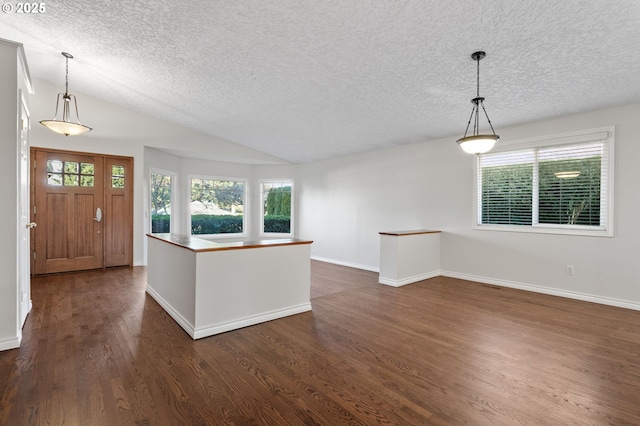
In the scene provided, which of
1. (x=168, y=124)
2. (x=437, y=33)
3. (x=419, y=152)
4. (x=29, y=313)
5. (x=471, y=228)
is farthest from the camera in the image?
(x=168, y=124)

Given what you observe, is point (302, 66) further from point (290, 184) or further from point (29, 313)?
point (290, 184)

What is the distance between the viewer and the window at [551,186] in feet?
13.1

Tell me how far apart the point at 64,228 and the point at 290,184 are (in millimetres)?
4844

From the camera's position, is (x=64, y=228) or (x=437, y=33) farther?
(x=64, y=228)

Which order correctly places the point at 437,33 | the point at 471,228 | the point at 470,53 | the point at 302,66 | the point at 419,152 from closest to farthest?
the point at 437,33 < the point at 470,53 < the point at 302,66 < the point at 471,228 < the point at 419,152

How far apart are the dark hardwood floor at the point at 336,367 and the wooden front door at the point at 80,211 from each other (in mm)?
1973

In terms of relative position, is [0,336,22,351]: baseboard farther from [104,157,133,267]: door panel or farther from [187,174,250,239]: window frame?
[187,174,250,239]: window frame

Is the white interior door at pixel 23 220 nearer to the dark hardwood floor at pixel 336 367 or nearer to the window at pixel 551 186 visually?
the dark hardwood floor at pixel 336 367

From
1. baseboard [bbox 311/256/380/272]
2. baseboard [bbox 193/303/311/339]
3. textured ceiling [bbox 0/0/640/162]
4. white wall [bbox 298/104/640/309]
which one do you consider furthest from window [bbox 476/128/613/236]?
baseboard [bbox 193/303/311/339]

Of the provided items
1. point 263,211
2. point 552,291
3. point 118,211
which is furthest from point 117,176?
point 552,291

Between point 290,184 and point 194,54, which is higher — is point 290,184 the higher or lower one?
the lower one

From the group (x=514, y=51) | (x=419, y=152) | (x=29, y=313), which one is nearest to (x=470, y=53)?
(x=514, y=51)

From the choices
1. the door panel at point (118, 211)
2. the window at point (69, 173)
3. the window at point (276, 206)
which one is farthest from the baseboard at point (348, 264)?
the window at point (69, 173)

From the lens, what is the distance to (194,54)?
3.69 m
